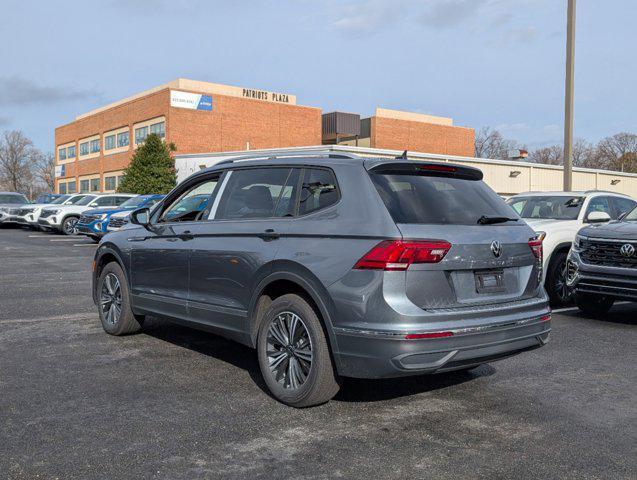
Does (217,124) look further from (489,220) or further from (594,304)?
(489,220)

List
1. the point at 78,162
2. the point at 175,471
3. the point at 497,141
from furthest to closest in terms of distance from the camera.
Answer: the point at 497,141, the point at 78,162, the point at 175,471

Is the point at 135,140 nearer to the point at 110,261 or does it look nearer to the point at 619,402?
the point at 110,261

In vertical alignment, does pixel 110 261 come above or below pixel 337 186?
below

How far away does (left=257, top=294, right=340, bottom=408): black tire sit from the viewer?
4.53 metres

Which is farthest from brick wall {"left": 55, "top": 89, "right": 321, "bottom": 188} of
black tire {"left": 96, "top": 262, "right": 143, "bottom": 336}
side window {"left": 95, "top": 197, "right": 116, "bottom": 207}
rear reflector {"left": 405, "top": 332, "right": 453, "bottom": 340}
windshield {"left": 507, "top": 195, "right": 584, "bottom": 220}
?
rear reflector {"left": 405, "top": 332, "right": 453, "bottom": 340}

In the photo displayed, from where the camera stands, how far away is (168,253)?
6.14 metres

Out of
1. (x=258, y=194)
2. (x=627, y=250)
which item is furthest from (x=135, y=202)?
(x=258, y=194)

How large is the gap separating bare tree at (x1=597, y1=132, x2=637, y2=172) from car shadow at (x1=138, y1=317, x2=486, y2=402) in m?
86.7

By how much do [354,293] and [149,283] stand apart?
2865mm

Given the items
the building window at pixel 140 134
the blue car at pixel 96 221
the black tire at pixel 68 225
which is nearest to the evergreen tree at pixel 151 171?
the building window at pixel 140 134

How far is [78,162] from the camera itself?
225ft

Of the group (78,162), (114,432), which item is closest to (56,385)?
(114,432)

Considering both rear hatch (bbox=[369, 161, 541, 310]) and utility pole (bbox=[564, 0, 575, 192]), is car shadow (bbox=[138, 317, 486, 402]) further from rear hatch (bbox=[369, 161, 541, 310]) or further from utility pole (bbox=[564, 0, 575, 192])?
utility pole (bbox=[564, 0, 575, 192])

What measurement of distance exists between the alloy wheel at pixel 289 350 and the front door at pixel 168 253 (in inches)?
50.3
